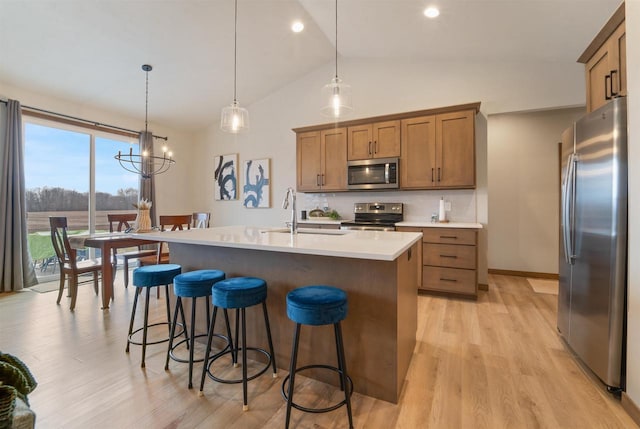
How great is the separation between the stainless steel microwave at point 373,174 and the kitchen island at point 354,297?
194 cm

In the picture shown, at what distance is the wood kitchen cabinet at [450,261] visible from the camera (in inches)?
135

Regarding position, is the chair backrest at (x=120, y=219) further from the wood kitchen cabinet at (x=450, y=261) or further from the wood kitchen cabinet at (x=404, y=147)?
the wood kitchen cabinet at (x=450, y=261)

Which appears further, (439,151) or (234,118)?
(439,151)

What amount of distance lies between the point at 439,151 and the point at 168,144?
5040 millimetres

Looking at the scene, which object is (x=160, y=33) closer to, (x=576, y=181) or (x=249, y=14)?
(x=249, y=14)

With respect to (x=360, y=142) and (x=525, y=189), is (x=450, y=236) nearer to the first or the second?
(x=360, y=142)

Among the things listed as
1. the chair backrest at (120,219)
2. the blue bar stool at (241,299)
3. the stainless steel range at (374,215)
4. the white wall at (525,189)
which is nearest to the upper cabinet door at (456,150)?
the stainless steel range at (374,215)

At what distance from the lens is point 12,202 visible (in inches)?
148

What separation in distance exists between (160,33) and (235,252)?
9.84 feet

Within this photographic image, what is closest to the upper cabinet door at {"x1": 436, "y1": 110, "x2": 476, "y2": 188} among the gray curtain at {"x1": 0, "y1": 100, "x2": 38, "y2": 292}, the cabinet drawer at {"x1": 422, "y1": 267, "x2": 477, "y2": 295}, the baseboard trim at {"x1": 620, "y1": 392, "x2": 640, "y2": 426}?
the cabinet drawer at {"x1": 422, "y1": 267, "x2": 477, "y2": 295}

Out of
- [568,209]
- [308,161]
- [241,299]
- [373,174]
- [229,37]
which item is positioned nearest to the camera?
[241,299]

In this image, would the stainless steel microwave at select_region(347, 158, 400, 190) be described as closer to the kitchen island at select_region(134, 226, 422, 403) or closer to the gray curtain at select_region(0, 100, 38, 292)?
the kitchen island at select_region(134, 226, 422, 403)

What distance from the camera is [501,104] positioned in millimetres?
3758

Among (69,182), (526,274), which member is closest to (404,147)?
(526,274)
